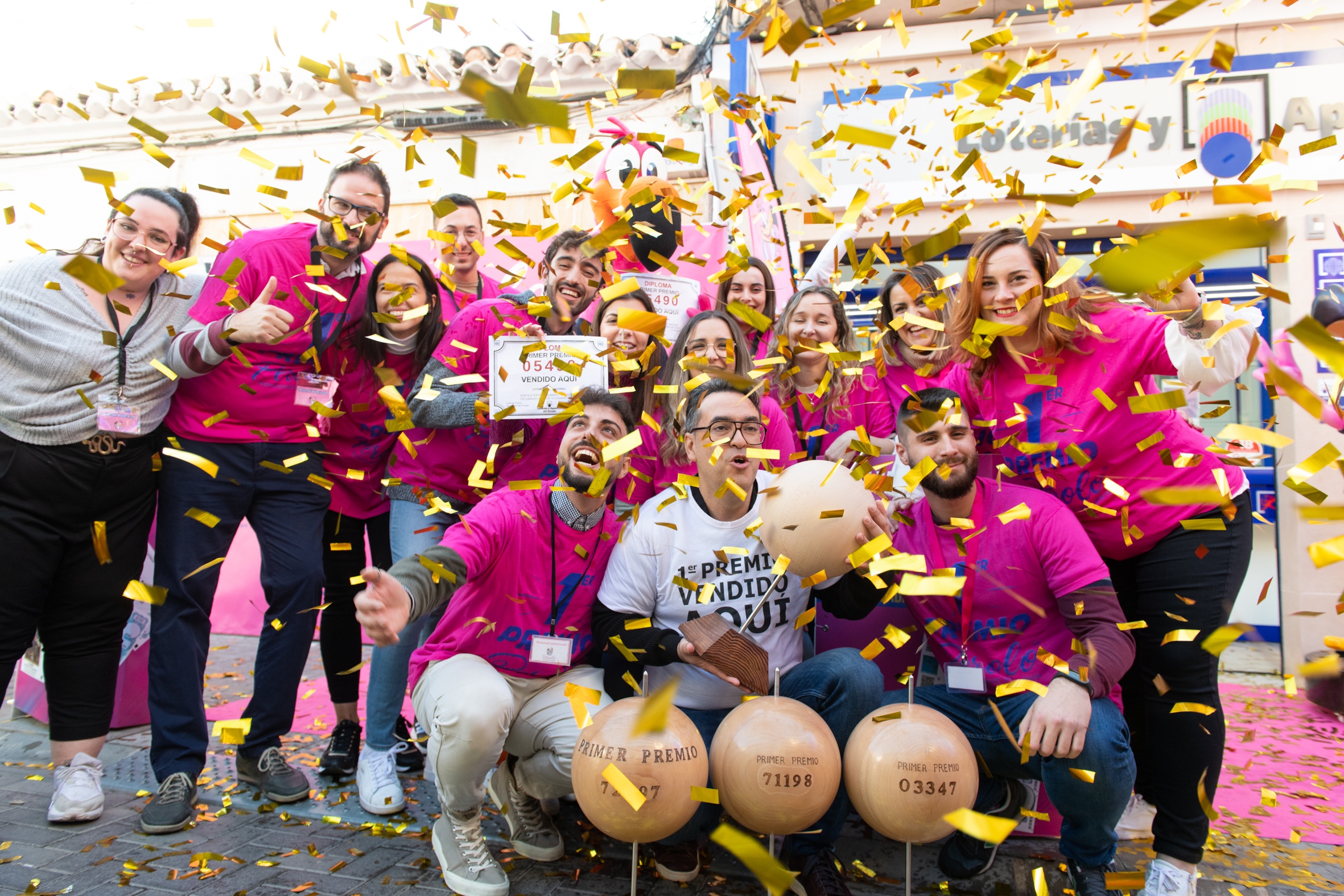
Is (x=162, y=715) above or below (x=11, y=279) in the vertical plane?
below

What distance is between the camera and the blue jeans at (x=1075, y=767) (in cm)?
224

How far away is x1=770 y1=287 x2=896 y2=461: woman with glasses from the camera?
3.38m

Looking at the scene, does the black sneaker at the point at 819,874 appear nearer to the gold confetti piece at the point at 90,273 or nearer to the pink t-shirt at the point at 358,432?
the pink t-shirt at the point at 358,432

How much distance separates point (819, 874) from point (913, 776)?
0.50 meters

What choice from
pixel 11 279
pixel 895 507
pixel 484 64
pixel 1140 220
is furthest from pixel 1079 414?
pixel 484 64

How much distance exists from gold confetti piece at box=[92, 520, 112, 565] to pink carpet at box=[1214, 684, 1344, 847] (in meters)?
3.76

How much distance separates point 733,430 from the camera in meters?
2.67

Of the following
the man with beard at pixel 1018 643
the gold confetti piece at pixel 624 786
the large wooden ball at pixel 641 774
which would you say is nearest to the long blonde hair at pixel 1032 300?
the man with beard at pixel 1018 643

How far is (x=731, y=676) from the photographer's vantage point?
2441 millimetres

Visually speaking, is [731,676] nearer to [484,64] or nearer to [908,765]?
[908,765]

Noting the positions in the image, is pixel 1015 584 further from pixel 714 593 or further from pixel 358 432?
pixel 358 432

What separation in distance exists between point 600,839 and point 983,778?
127 centimetres

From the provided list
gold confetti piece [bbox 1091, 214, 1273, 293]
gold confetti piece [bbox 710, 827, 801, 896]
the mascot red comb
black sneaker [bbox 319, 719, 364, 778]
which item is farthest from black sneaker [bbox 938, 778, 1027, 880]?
black sneaker [bbox 319, 719, 364, 778]

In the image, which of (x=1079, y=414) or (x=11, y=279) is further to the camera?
(x=11, y=279)
